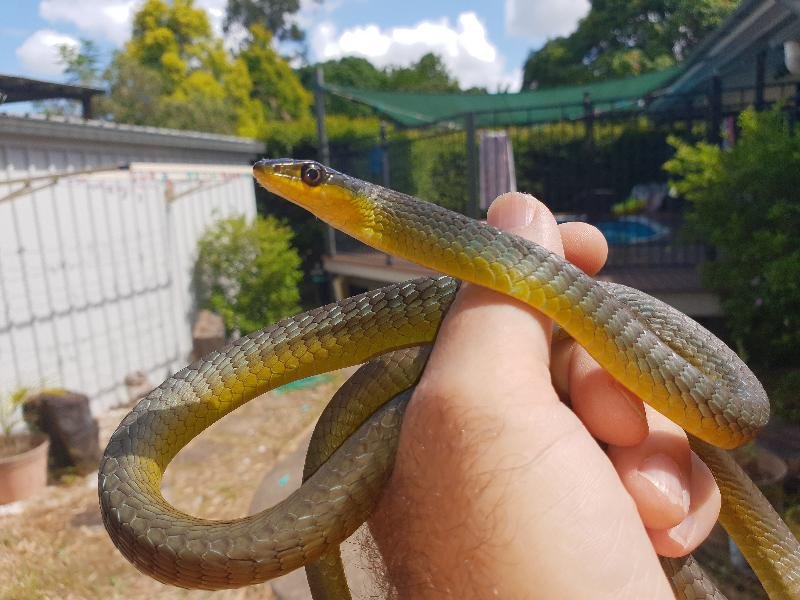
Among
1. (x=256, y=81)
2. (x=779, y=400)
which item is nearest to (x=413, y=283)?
(x=779, y=400)

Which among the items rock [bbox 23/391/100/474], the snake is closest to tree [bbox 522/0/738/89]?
the snake


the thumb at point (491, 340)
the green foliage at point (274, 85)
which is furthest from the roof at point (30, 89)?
the green foliage at point (274, 85)

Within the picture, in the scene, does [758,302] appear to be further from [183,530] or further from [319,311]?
[183,530]

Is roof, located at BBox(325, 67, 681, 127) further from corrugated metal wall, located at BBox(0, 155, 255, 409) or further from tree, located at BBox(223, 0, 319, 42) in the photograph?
tree, located at BBox(223, 0, 319, 42)

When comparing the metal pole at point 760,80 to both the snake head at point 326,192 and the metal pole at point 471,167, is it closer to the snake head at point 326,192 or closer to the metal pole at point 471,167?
the metal pole at point 471,167

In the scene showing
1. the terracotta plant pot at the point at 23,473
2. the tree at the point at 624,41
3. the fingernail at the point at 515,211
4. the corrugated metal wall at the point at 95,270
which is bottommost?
the terracotta plant pot at the point at 23,473
